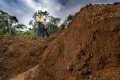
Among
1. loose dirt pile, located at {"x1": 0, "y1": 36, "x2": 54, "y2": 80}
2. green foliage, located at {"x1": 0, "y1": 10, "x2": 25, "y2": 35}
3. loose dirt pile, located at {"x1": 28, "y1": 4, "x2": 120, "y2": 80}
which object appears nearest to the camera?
loose dirt pile, located at {"x1": 28, "y1": 4, "x2": 120, "y2": 80}

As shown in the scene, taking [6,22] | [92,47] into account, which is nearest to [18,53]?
[92,47]

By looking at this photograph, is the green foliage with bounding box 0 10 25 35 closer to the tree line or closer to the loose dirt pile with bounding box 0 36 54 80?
the tree line

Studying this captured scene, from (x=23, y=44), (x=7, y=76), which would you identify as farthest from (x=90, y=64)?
(x=23, y=44)

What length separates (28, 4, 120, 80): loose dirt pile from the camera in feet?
32.7

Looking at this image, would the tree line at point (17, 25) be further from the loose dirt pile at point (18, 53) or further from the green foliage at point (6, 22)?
the loose dirt pile at point (18, 53)

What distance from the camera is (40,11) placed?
6384 cm

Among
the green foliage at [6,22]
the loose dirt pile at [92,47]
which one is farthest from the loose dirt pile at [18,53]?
the green foliage at [6,22]

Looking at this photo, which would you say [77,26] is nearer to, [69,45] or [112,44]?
[69,45]

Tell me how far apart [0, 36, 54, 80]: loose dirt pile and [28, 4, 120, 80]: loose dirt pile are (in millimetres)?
6582

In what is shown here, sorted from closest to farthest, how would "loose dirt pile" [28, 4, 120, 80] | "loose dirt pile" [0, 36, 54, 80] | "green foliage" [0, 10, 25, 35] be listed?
"loose dirt pile" [28, 4, 120, 80], "loose dirt pile" [0, 36, 54, 80], "green foliage" [0, 10, 25, 35]

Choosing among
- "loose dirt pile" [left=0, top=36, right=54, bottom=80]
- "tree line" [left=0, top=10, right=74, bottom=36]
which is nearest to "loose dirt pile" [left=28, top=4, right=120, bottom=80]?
"loose dirt pile" [left=0, top=36, right=54, bottom=80]

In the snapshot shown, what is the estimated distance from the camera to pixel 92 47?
1047 centimetres

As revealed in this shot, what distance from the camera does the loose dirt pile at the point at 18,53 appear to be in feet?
62.1

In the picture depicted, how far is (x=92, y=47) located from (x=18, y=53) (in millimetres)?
10647
